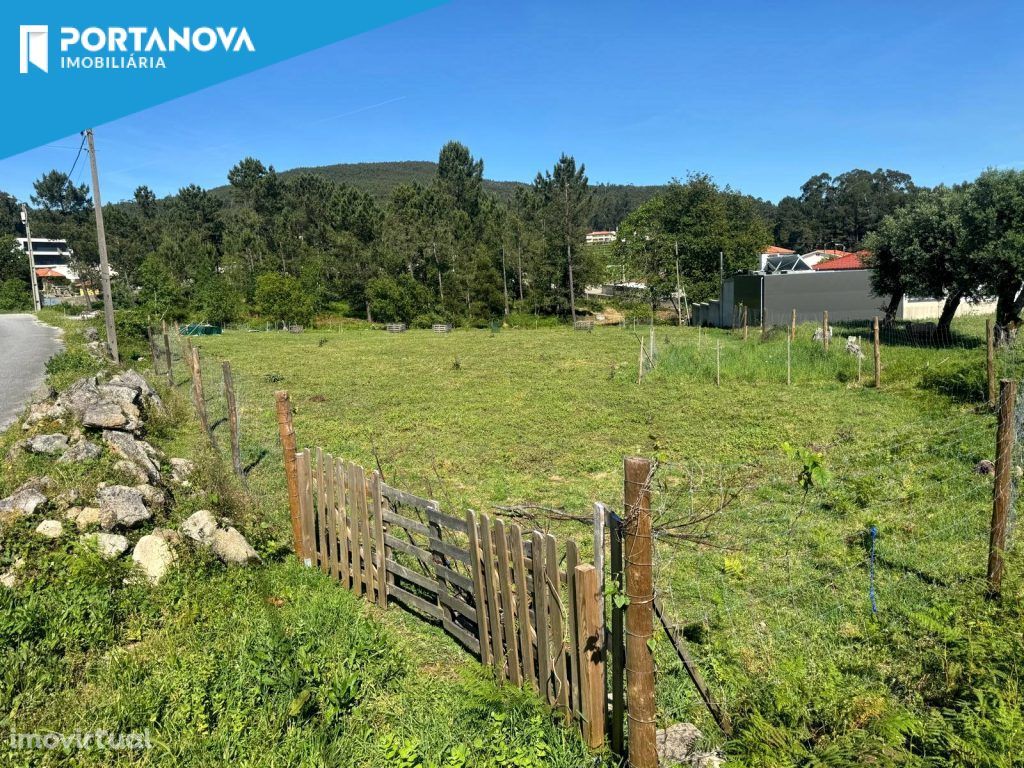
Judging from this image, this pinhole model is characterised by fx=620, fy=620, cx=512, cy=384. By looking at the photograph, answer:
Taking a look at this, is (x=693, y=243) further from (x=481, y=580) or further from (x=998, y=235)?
(x=481, y=580)

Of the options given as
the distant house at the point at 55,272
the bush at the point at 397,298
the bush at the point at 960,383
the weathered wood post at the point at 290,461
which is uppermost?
the distant house at the point at 55,272

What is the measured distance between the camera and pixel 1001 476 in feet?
14.1

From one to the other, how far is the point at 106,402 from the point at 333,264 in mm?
44823

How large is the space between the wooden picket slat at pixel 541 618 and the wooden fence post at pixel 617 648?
39cm

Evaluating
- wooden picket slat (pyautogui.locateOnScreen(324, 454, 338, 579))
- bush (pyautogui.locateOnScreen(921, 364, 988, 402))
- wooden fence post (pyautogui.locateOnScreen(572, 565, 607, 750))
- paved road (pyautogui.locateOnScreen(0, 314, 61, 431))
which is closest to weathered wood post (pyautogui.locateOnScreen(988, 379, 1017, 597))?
wooden fence post (pyautogui.locateOnScreen(572, 565, 607, 750))

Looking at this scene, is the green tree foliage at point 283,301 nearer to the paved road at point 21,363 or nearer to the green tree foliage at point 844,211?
the paved road at point 21,363

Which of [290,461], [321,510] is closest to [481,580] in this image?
[321,510]

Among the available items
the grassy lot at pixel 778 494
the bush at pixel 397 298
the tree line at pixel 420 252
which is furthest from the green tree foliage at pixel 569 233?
the grassy lot at pixel 778 494

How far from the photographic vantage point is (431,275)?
50.3 metres

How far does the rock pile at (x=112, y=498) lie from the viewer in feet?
17.1

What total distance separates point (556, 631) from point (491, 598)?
57 centimetres

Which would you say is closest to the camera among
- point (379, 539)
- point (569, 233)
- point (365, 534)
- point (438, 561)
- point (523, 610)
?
point (523, 610)

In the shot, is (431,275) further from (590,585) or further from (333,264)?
(590,585)

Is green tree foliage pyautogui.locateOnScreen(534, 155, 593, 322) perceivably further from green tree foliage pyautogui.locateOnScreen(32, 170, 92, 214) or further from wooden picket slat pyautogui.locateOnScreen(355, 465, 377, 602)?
green tree foliage pyautogui.locateOnScreen(32, 170, 92, 214)
